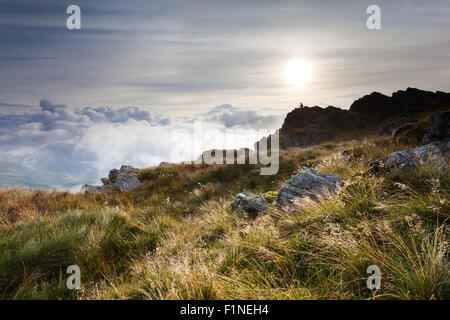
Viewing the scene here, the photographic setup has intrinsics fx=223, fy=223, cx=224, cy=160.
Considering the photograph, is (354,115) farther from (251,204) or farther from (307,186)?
(251,204)

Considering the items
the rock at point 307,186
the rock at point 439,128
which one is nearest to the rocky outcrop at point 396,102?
the rock at point 439,128

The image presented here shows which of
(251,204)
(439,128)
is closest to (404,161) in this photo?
(251,204)

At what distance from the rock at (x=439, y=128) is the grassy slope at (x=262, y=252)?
201 inches

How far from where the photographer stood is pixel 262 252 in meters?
3.10

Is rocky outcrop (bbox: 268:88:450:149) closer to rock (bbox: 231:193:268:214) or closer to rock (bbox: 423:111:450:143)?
rock (bbox: 423:111:450:143)

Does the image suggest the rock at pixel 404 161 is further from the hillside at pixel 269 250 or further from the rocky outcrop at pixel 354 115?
the rocky outcrop at pixel 354 115

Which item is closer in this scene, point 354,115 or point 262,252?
point 262,252

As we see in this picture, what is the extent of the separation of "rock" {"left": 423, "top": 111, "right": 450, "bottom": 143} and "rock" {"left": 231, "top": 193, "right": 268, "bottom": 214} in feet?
22.9

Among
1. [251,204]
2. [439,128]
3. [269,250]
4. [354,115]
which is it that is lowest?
Answer: [269,250]

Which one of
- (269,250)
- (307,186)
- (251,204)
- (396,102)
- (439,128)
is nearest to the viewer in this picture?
(269,250)

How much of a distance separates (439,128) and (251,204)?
305 inches

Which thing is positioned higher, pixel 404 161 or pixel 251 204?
pixel 404 161

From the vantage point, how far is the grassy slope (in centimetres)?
229
